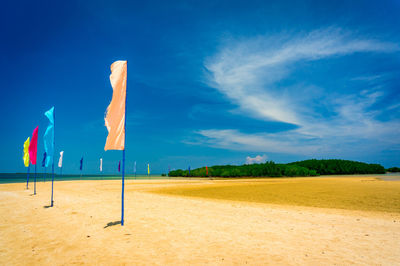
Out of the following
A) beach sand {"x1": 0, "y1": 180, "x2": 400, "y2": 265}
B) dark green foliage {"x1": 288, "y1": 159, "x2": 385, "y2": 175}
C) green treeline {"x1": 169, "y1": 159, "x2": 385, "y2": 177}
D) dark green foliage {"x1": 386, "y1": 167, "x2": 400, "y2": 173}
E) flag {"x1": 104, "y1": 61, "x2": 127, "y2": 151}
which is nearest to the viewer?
beach sand {"x1": 0, "y1": 180, "x2": 400, "y2": 265}

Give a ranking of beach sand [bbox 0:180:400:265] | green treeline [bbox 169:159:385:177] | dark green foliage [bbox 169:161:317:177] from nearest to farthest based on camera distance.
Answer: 1. beach sand [bbox 0:180:400:265]
2. dark green foliage [bbox 169:161:317:177]
3. green treeline [bbox 169:159:385:177]

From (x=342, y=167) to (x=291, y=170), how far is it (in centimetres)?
4078

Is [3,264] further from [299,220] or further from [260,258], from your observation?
[299,220]

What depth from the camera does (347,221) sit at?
1048 centimetres

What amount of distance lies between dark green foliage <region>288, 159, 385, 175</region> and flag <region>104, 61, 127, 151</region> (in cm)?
13651

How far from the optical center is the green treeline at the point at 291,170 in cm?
10219

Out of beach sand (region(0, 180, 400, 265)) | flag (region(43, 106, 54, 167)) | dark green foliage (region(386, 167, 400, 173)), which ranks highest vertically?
flag (region(43, 106, 54, 167))

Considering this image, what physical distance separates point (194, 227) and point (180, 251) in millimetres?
2744

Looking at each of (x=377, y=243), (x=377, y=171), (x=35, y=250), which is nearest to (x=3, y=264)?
(x=35, y=250)

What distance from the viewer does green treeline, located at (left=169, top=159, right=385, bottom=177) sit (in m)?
102

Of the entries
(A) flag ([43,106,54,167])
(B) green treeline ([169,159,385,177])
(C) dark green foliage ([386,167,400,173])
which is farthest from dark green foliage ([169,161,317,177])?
(A) flag ([43,106,54,167])

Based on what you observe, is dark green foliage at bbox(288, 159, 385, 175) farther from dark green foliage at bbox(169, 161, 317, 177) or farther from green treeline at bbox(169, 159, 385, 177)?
dark green foliage at bbox(169, 161, 317, 177)

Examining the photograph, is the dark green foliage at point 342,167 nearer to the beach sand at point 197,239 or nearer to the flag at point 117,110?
the beach sand at point 197,239

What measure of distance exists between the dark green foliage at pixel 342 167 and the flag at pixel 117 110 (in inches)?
5374
